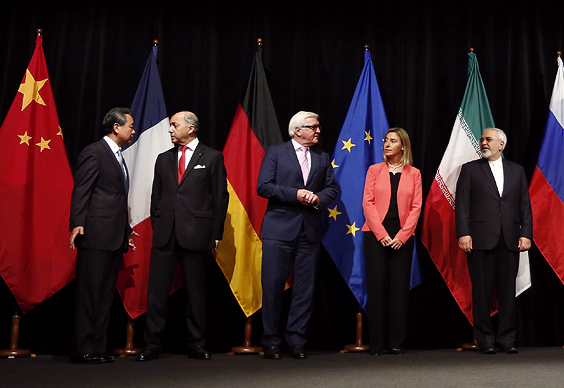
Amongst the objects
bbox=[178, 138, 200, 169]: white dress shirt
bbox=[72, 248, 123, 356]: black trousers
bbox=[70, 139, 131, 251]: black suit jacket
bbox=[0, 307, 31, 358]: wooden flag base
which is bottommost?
bbox=[0, 307, 31, 358]: wooden flag base

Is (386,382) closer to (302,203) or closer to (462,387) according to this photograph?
(462,387)

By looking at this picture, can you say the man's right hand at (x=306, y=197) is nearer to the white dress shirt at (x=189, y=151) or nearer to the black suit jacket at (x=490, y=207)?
the white dress shirt at (x=189, y=151)

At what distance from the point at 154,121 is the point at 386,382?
2436 mm

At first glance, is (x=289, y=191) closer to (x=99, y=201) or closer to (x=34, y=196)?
(x=99, y=201)

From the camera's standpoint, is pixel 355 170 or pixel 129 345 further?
pixel 355 170

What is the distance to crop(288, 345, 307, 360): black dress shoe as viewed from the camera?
3.60 metres

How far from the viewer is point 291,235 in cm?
369

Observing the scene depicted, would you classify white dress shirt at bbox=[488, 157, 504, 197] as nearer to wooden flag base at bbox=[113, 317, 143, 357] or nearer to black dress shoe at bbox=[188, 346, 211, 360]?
black dress shoe at bbox=[188, 346, 211, 360]

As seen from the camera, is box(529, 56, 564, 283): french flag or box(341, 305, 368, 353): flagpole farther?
box(529, 56, 564, 283): french flag

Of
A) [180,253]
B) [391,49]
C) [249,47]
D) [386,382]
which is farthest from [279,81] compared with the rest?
[386,382]

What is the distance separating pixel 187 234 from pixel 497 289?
2.08 m

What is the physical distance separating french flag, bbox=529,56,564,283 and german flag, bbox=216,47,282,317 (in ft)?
6.35

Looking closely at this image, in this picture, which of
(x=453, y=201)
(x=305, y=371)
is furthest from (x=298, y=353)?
(x=453, y=201)

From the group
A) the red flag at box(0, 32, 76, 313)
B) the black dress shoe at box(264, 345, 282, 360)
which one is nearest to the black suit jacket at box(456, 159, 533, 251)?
the black dress shoe at box(264, 345, 282, 360)
